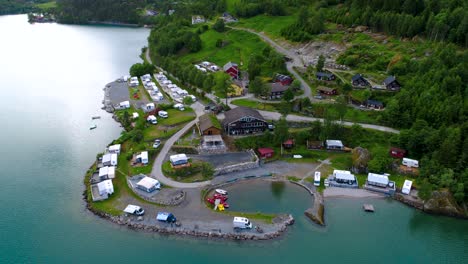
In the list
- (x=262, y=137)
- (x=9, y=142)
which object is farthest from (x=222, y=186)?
(x=9, y=142)

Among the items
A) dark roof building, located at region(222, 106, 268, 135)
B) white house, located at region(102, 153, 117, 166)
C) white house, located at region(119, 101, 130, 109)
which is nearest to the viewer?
white house, located at region(102, 153, 117, 166)

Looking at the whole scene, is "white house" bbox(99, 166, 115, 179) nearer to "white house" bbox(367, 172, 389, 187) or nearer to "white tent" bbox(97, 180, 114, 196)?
"white tent" bbox(97, 180, 114, 196)

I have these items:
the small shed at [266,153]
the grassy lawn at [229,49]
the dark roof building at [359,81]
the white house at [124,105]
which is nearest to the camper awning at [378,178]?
the small shed at [266,153]

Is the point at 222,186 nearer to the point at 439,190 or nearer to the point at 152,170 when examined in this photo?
the point at 152,170

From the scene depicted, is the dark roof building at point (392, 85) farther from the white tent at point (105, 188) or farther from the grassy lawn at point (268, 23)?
the white tent at point (105, 188)

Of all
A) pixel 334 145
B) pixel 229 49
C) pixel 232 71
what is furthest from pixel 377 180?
pixel 229 49

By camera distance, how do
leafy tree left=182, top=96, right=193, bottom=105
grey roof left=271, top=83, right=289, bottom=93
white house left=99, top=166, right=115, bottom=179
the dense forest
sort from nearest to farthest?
white house left=99, top=166, right=115, bottom=179
leafy tree left=182, top=96, right=193, bottom=105
grey roof left=271, top=83, right=289, bottom=93
the dense forest

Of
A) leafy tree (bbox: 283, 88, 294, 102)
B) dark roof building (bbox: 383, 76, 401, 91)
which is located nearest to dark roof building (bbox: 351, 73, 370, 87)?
dark roof building (bbox: 383, 76, 401, 91)

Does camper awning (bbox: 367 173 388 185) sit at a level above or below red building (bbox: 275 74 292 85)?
below
